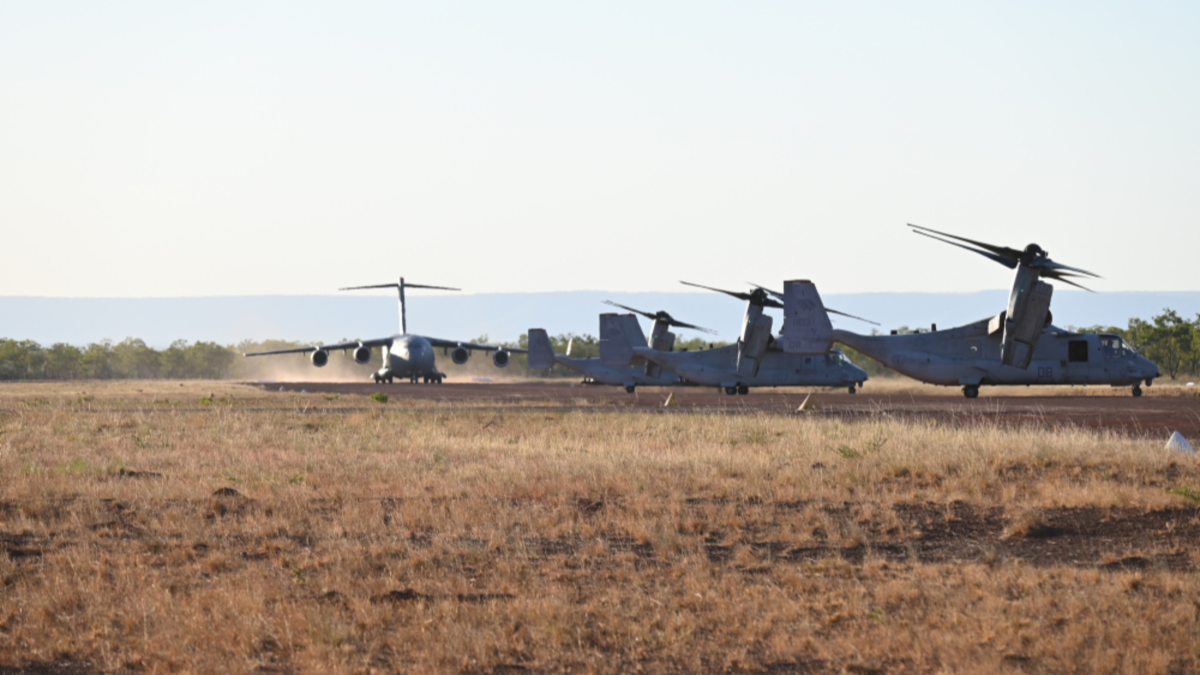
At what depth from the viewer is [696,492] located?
14.3 meters

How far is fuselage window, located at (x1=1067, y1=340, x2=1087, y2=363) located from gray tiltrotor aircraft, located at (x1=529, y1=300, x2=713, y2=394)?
719 inches

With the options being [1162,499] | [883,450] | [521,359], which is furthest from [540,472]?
[521,359]

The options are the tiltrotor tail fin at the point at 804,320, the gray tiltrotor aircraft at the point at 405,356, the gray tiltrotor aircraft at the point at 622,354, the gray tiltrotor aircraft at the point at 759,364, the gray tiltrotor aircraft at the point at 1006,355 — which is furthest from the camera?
the gray tiltrotor aircraft at the point at 405,356

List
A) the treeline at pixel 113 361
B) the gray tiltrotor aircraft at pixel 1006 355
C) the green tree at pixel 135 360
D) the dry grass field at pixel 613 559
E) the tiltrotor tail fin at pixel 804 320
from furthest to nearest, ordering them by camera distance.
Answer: the green tree at pixel 135 360 < the treeline at pixel 113 361 < the tiltrotor tail fin at pixel 804 320 < the gray tiltrotor aircraft at pixel 1006 355 < the dry grass field at pixel 613 559

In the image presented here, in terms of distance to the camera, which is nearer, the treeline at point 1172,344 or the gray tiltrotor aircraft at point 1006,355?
the gray tiltrotor aircraft at point 1006,355

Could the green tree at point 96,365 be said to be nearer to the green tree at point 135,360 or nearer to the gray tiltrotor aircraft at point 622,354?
the green tree at point 135,360

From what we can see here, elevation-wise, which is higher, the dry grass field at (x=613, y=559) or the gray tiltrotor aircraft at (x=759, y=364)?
the gray tiltrotor aircraft at (x=759, y=364)

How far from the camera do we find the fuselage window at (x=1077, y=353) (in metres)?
38.8

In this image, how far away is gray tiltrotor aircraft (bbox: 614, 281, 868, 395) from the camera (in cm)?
4794

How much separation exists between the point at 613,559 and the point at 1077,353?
33362 millimetres

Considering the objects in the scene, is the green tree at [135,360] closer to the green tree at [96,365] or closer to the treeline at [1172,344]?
the green tree at [96,365]

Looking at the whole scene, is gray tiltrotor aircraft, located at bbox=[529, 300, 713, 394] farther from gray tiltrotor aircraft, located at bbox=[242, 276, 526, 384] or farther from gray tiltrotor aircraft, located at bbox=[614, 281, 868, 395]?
gray tiltrotor aircraft, located at bbox=[242, 276, 526, 384]

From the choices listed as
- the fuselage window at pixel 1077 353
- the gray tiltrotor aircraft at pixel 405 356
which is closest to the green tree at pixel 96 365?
the gray tiltrotor aircraft at pixel 405 356

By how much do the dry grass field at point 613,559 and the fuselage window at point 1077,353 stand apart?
20.6 m
